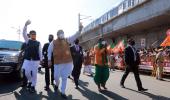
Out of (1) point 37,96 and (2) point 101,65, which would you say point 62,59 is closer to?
(1) point 37,96

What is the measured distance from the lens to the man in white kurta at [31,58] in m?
10.6

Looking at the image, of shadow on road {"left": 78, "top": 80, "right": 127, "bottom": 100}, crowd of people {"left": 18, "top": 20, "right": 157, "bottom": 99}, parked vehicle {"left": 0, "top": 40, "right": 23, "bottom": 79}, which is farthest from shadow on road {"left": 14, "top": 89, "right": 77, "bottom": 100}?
parked vehicle {"left": 0, "top": 40, "right": 23, "bottom": 79}

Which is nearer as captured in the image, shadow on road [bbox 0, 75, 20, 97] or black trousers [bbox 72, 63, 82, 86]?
shadow on road [bbox 0, 75, 20, 97]

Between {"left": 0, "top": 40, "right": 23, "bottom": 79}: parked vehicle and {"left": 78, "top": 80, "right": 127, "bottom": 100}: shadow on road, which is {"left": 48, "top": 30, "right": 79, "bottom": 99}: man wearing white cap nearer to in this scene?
Answer: {"left": 78, "top": 80, "right": 127, "bottom": 100}: shadow on road

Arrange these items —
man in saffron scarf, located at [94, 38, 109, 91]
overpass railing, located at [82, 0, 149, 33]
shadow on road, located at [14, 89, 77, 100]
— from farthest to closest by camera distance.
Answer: overpass railing, located at [82, 0, 149, 33]
man in saffron scarf, located at [94, 38, 109, 91]
shadow on road, located at [14, 89, 77, 100]

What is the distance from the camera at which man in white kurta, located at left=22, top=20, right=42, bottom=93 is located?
10.6m

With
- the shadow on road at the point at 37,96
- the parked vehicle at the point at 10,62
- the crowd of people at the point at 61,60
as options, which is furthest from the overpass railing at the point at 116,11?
the shadow on road at the point at 37,96

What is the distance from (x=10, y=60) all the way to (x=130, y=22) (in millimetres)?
22230

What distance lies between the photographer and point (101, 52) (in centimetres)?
1120

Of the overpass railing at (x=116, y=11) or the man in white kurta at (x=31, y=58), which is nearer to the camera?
→ the man in white kurta at (x=31, y=58)

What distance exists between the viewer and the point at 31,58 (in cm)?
1059

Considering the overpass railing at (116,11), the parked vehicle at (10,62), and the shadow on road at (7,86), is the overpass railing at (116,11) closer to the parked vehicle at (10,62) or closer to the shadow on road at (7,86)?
the shadow on road at (7,86)

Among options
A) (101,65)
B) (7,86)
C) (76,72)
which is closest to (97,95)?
(101,65)

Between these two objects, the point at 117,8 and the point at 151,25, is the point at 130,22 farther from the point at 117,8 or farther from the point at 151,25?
the point at 117,8
